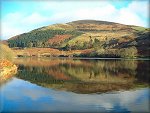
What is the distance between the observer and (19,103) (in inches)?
993

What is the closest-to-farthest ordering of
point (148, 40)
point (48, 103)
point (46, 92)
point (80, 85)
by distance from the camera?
1. point (48, 103)
2. point (46, 92)
3. point (80, 85)
4. point (148, 40)

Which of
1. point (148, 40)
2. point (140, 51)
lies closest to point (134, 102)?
point (140, 51)

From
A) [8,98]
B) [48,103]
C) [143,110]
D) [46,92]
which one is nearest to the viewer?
[143,110]

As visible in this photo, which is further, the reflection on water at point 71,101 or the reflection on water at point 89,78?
the reflection on water at point 89,78

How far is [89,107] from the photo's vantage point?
75.8ft

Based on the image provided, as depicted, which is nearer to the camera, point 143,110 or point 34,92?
point 143,110

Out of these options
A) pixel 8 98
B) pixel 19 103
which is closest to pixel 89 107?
pixel 19 103

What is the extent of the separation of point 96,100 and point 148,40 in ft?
397

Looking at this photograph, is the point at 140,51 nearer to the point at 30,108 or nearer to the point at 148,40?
the point at 148,40

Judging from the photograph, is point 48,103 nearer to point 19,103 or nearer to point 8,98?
point 19,103

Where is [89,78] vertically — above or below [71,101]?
above

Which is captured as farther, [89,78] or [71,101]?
[89,78]

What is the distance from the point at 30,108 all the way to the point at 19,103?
7.83 feet

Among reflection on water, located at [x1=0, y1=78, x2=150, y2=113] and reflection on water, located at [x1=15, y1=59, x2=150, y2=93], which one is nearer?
reflection on water, located at [x1=0, y1=78, x2=150, y2=113]
